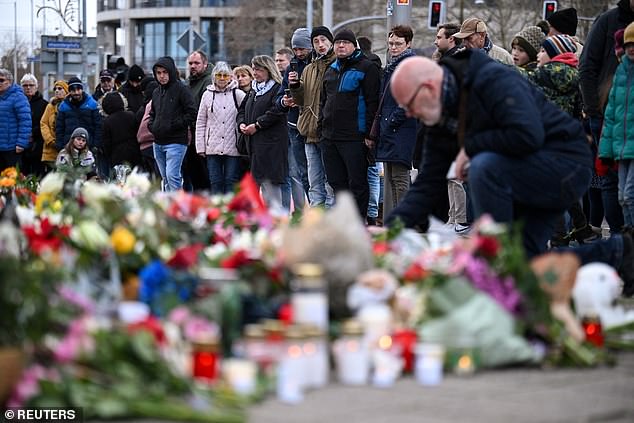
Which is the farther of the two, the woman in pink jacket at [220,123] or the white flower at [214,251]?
the woman in pink jacket at [220,123]

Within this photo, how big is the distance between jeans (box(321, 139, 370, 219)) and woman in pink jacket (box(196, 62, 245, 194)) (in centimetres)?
258

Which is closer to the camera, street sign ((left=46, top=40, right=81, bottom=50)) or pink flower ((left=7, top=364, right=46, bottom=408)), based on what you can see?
pink flower ((left=7, top=364, right=46, bottom=408))

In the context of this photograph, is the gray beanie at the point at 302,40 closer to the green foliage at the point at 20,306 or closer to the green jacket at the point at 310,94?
the green jacket at the point at 310,94

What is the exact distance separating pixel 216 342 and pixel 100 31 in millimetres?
95128

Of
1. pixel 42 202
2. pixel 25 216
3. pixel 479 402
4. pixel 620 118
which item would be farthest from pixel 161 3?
pixel 479 402

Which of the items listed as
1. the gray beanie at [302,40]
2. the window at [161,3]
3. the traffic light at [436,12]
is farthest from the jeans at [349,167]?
the window at [161,3]

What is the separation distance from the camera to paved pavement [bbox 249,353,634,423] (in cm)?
475

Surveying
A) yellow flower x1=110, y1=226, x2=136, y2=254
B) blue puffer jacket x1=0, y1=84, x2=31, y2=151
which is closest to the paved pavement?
yellow flower x1=110, y1=226, x2=136, y2=254

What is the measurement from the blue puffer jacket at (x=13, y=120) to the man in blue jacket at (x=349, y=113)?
678 centimetres

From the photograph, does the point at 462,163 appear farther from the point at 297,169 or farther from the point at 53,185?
→ the point at 297,169

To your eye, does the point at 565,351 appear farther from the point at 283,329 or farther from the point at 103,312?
the point at 103,312

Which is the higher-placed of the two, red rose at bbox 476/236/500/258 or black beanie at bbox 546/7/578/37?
black beanie at bbox 546/7/578/37

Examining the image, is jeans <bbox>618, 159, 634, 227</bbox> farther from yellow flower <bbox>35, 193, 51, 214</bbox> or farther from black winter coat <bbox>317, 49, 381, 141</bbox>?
yellow flower <bbox>35, 193, 51, 214</bbox>

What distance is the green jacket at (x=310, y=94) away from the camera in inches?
546
